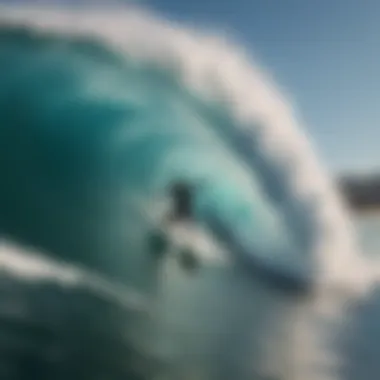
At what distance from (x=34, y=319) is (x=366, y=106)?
0.55 meters

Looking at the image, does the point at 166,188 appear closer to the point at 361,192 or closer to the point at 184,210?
the point at 184,210

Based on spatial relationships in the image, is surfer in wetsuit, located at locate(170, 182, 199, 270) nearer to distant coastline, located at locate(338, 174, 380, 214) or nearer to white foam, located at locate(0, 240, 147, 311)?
white foam, located at locate(0, 240, 147, 311)

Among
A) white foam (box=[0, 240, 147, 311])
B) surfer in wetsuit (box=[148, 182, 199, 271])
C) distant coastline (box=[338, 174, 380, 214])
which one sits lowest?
white foam (box=[0, 240, 147, 311])

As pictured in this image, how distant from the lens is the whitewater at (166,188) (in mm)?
954

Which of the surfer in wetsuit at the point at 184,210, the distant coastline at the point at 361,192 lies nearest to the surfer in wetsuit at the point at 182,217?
the surfer in wetsuit at the point at 184,210

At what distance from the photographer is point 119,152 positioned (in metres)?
0.97

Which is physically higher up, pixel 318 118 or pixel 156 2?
pixel 156 2

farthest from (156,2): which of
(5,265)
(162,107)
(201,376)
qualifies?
(201,376)

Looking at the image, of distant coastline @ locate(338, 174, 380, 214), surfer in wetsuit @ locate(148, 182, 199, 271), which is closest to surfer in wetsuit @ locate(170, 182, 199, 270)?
surfer in wetsuit @ locate(148, 182, 199, 271)

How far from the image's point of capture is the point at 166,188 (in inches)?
38.1

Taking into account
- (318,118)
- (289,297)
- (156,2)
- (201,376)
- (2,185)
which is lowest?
(201,376)

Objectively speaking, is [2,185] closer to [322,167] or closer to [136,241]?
[136,241]

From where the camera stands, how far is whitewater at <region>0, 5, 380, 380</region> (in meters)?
0.95

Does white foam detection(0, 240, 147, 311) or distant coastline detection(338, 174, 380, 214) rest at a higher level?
distant coastline detection(338, 174, 380, 214)
